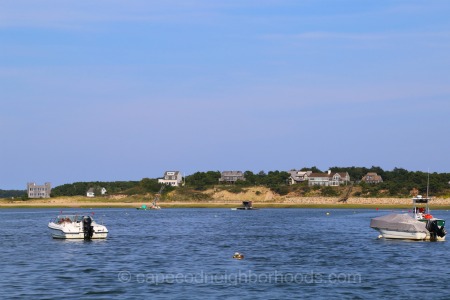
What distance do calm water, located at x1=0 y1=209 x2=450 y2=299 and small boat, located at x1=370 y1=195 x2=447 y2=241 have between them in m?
1.44

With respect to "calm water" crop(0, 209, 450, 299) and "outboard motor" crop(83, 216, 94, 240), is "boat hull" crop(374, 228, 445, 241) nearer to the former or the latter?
"calm water" crop(0, 209, 450, 299)

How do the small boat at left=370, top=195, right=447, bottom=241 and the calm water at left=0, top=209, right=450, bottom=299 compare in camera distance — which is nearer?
the calm water at left=0, top=209, right=450, bottom=299

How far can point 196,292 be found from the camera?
1591 inches

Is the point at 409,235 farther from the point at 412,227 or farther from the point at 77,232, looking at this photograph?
the point at 77,232

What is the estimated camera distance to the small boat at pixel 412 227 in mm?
75375

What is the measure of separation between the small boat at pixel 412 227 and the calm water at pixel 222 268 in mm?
1436

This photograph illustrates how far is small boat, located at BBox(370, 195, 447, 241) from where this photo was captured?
75.4m

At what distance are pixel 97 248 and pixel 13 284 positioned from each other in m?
25.8

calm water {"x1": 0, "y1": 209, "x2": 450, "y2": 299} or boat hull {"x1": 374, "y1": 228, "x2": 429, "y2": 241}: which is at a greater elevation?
boat hull {"x1": 374, "y1": 228, "x2": 429, "y2": 241}

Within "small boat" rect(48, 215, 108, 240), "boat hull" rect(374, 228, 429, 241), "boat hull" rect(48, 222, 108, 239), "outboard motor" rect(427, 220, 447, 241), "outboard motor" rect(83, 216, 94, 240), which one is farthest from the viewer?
"boat hull" rect(48, 222, 108, 239)

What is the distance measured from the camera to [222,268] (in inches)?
2060

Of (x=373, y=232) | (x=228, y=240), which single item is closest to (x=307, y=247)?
(x=228, y=240)

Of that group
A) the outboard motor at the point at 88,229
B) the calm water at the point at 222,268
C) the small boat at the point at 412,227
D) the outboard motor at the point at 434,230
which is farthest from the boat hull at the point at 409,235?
the outboard motor at the point at 88,229

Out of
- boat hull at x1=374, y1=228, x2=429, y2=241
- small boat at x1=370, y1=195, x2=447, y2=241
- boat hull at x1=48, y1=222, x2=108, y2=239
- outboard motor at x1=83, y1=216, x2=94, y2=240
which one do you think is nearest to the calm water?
boat hull at x1=374, y1=228, x2=429, y2=241
